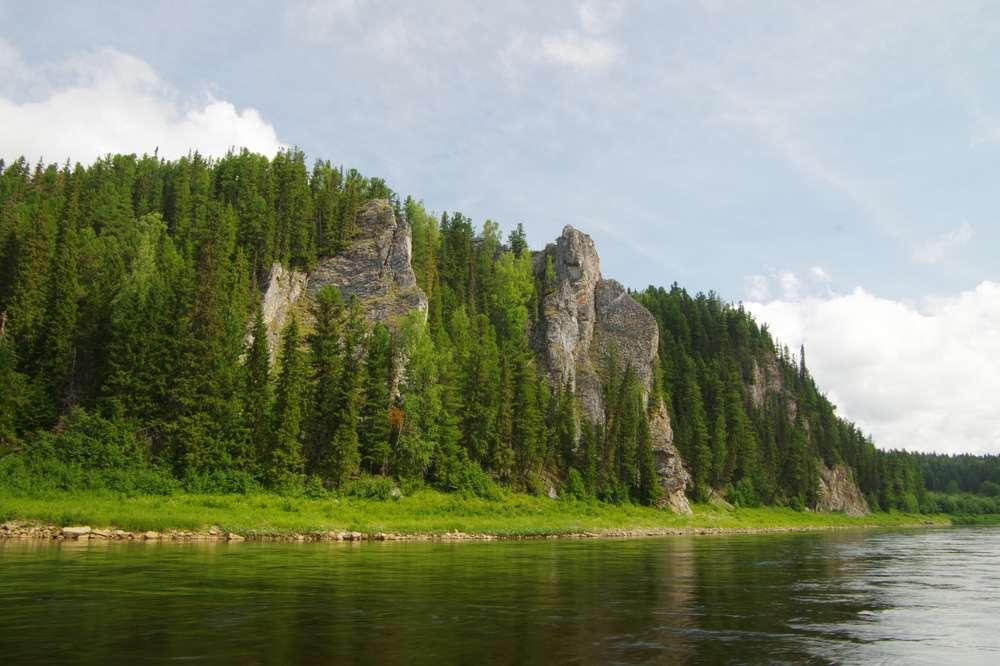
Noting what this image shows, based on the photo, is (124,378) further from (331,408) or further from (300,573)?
(300,573)

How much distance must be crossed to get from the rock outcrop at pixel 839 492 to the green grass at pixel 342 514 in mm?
80045

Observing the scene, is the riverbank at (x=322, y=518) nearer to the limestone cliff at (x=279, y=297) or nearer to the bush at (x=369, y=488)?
the bush at (x=369, y=488)

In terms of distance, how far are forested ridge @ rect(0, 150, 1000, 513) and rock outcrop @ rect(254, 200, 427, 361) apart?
2.30 metres

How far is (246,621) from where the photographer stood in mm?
18656

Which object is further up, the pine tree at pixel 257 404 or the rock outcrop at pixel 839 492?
the pine tree at pixel 257 404

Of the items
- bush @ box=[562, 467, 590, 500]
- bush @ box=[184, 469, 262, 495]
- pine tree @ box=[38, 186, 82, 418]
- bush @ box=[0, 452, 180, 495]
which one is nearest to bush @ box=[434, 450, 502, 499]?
bush @ box=[562, 467, 590, 500]

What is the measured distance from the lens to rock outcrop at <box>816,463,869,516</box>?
176625mm

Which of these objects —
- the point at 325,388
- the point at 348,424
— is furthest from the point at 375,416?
the point at 325,388

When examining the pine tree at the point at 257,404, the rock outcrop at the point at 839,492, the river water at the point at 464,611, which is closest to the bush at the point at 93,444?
the pine tree at the point at 257,404

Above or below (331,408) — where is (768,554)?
below

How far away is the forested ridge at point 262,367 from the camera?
70.6 m

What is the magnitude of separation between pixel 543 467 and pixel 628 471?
1653 centimetres

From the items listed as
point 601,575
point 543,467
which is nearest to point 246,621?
point 601,575

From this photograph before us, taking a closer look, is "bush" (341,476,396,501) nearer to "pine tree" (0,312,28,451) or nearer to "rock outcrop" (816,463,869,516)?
"pine tree" (0,312,28,451)
